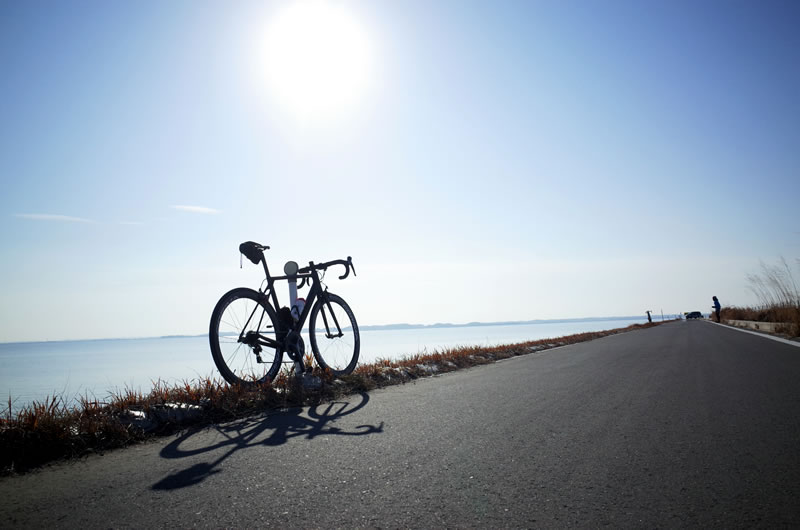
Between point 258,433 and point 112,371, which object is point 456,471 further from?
point 112,371

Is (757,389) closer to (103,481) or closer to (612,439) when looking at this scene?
(612,439)

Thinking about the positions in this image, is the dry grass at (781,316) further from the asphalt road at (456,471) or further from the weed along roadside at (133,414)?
the weed along roadside at (133,414)

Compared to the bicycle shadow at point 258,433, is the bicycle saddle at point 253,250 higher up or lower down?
higher up

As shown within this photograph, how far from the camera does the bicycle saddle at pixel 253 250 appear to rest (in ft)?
19.3

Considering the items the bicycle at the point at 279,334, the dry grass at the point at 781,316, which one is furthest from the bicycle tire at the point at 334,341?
the dry grass at the point at 781,316

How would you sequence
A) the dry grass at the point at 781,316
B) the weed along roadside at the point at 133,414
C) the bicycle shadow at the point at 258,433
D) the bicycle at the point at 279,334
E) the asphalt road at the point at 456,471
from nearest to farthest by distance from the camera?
the asphalt road at the point at 456,471 < the bicycle shadow at the point at 258,433 < the weed along roadside at the point at 133,414 < the bicycle at the point at 279,334 < the dry grass at the point at 781,316

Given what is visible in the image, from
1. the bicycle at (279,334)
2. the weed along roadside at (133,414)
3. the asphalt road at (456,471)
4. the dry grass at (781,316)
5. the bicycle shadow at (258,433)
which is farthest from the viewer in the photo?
the dry grass at (781,316)

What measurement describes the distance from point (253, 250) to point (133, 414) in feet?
8.81

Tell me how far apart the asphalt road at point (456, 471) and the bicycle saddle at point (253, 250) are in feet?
8.03

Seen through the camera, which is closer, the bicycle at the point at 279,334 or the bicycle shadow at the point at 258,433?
the bicycle shadow at the point at 258,433

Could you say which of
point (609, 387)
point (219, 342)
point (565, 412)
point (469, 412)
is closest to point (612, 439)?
point (565, 412)

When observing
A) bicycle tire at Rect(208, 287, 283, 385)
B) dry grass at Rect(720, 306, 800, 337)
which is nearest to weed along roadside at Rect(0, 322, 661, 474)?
bicycle tire at Rect(208, 287, 283, 385)

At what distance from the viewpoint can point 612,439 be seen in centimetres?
308

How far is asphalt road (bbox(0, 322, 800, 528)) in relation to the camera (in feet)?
6.31
